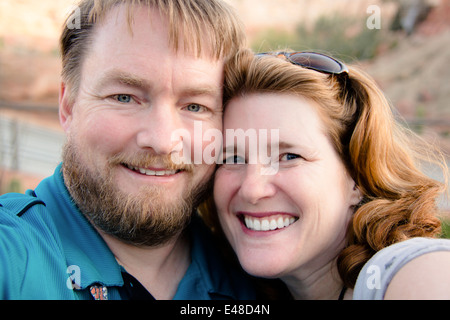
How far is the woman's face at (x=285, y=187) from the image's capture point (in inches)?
83.4

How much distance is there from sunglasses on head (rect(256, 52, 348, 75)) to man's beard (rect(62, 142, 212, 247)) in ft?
2.65

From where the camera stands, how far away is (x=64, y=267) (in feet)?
5.89

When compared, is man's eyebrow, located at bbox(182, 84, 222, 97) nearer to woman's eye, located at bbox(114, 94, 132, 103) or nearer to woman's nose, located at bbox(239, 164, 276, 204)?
woman's eye, located at bbox(114, 94, 132, 103)

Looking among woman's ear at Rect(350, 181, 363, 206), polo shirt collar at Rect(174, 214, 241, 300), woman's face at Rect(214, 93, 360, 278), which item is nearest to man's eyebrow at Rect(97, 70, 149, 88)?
woman's face at Rect(214, 93, 360, 278)

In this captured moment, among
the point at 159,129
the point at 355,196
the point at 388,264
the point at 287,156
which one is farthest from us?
the point at 355,196

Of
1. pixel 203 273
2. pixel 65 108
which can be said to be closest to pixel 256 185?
pixel 203 273

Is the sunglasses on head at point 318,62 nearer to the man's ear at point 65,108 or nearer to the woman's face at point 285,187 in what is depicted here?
the woman's face at point 285,187

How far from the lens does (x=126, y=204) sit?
80.4 inches

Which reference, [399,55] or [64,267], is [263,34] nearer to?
[399,55]

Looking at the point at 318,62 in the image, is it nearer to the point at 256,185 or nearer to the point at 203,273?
the point at 256,185

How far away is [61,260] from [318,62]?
1570 millimetres

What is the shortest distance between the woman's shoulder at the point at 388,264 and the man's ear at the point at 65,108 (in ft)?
5.34

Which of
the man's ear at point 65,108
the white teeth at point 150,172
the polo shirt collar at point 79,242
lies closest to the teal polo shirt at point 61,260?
the polo shirt collar at point 79,242

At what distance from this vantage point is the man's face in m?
2.02
